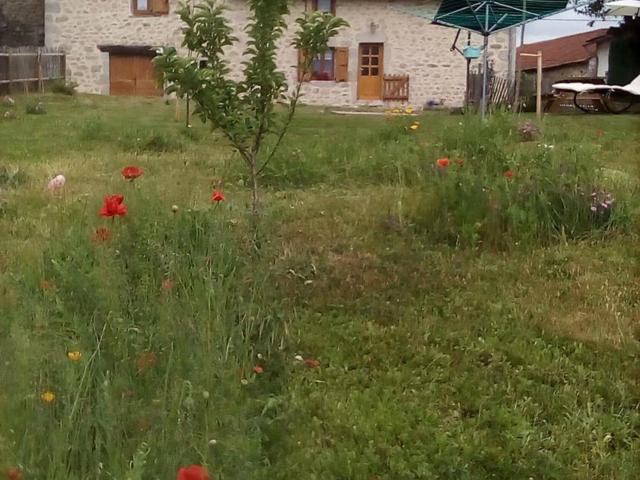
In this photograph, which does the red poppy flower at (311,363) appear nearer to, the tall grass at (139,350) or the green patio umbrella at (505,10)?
the tall grass at (139,350)

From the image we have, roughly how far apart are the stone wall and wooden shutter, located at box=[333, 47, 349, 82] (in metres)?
9.54

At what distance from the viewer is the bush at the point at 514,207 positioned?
199 inches

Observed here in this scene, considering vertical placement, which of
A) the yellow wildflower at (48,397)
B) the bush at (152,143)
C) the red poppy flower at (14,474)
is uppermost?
the bush at (152,143)

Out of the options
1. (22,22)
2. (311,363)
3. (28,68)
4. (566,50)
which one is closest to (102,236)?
(311,363)

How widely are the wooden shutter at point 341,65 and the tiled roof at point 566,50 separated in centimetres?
1122

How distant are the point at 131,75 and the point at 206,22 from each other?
71.5ft

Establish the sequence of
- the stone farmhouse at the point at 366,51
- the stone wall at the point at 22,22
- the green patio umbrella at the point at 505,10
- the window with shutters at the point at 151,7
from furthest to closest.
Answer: the stone wall at the point at 22,22, the window with shutters at the point at 151,7, the stone farmhouse at the point at 366,51, the green patio umbrella at the point at 505,10

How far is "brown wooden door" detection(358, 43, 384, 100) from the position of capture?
80.6 ft

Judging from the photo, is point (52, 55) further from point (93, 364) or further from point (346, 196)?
point (93, 364)

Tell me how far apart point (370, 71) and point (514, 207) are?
20.2 m

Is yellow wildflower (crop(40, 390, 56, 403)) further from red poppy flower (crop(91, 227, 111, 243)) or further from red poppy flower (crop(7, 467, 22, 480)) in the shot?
red poppy flower (crop(91, 227, 111, 243))

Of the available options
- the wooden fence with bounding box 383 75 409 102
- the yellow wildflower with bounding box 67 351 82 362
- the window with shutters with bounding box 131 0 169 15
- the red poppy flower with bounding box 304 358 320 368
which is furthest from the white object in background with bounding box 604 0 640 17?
the yellow wildflower with bounding box 67 351 82 362

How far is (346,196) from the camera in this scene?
21.6 ft

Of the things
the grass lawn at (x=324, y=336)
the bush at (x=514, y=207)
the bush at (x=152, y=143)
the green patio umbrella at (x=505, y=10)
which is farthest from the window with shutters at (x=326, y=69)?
the bush at (x=514, y=207)
